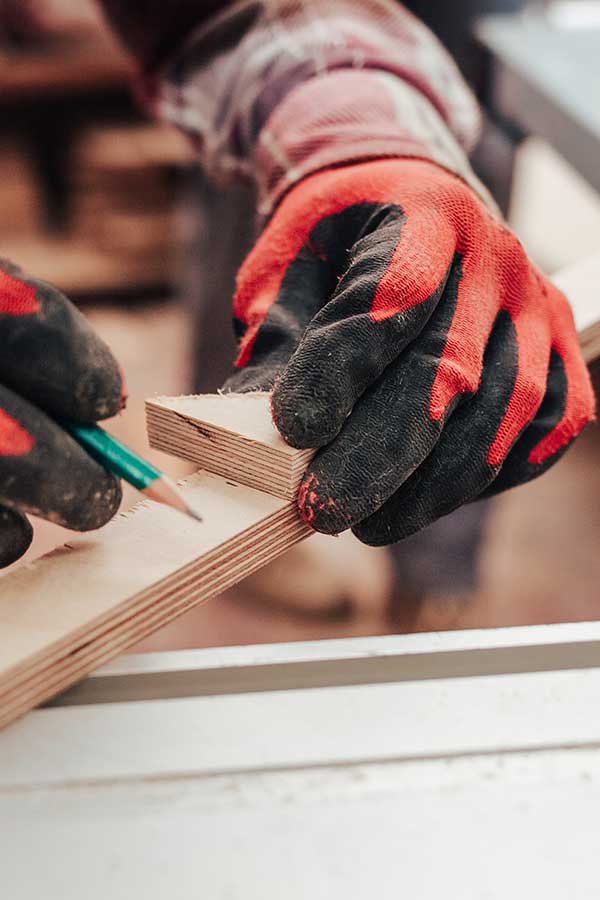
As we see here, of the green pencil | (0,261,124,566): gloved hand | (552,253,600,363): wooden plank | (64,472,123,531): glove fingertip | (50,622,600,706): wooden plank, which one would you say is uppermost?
(0,261,124,566): gloved hand

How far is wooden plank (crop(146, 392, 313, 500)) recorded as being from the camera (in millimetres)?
603

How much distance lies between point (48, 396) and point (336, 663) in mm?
258

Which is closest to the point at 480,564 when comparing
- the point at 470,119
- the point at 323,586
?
the point at 323,586

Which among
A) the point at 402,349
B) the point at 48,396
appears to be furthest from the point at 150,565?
the point at 402,349

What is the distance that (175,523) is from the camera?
60 centimetres

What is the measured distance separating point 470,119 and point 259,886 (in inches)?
38.9

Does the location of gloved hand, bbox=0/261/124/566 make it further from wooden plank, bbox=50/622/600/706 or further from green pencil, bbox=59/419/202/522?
wooden plank, bbox=50/622/600/706

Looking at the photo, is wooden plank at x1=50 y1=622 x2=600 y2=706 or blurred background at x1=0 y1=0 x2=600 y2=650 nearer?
wooden plank at x1=50 y1=622 x2=600 y2=706

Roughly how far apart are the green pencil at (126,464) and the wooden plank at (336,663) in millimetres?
108

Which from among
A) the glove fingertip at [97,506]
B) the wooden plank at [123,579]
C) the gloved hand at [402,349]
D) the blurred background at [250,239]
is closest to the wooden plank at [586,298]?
the gloved hand at [402,349]

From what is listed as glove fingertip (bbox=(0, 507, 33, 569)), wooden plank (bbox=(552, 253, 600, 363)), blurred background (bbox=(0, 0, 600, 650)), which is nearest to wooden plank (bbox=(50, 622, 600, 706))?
glove fingertip (bbox=(0, 507, 33, 569))

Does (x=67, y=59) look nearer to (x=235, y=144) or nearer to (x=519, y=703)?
(x=235, y=144)

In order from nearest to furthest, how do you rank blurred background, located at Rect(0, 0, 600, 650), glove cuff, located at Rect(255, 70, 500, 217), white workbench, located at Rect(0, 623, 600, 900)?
white workbench, located at Rect(0, 623, 600, 900) → glove cuff, located at Rect(255, 70, 500, 217) → blurred background, located at Rect(0, 0, 600, 650)

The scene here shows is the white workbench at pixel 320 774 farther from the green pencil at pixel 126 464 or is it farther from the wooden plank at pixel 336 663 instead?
the green pencil at pixel 126 464
